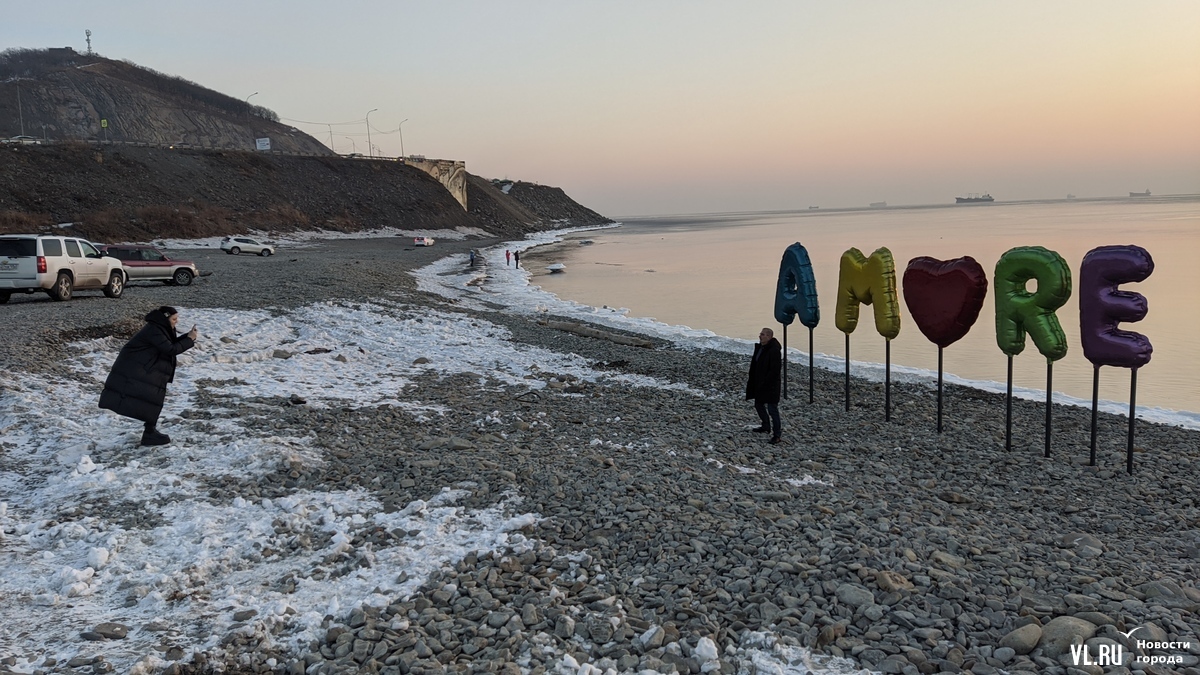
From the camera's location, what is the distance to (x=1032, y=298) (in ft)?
37.0

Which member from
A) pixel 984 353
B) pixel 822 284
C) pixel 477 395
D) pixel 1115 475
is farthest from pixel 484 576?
pixel 822 284

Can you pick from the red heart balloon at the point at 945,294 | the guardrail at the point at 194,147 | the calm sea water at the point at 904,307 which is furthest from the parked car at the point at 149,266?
the guardrail at the point at 194,147

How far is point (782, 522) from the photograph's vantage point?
757 cm

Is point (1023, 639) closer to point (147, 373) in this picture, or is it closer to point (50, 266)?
point (147, 373)

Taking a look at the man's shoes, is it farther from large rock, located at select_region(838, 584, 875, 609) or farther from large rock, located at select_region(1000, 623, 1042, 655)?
large rock, located at select_region(1000, 623, 1042, 655)

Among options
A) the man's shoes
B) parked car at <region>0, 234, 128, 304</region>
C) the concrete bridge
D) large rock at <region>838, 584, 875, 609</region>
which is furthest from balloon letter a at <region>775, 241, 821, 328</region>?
the concrete bridge

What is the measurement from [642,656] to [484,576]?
5.84 feet

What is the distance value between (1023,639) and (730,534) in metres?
2.67

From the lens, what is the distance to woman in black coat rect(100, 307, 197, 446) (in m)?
9.12

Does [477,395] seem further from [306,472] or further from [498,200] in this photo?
[498,200]

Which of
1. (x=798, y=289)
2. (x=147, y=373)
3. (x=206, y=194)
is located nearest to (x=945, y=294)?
(x=798, y=289)

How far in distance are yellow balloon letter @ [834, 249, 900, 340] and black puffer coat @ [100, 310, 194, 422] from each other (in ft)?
36.3

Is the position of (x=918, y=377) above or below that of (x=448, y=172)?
below

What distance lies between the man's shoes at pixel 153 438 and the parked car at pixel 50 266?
13047 mm
